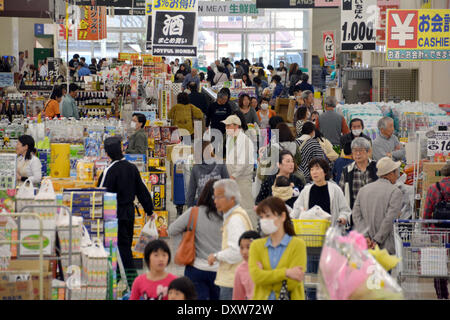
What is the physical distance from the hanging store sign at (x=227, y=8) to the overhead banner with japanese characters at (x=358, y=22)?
18017mm

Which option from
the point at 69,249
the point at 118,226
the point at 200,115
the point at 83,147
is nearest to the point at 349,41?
the point at 200,115

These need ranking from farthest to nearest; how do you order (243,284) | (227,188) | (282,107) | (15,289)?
1. (282,107)
2. (227,188)
3. (15,289)
4. (243,284)

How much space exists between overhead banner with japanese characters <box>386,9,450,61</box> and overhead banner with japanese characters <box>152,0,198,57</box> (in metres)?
3.67

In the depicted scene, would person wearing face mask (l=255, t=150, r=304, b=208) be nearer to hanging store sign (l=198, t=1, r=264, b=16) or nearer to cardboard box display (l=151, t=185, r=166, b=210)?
cardboard box display (l=151, t=185, r=166, b=210)

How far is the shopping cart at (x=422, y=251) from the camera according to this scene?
8.06 m

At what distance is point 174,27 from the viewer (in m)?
16.3

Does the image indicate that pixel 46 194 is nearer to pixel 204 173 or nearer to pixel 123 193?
pixel 123 193

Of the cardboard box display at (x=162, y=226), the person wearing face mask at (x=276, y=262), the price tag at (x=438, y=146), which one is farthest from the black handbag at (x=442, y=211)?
the cardboard box display at (x=162, y=226)

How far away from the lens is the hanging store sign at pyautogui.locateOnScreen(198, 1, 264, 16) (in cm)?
3806

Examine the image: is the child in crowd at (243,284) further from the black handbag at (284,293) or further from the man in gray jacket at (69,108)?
the man in gray jacket at (69,108)

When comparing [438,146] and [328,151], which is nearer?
[438,146]

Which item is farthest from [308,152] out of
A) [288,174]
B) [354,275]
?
[354,275]

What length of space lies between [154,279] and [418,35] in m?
9.86
